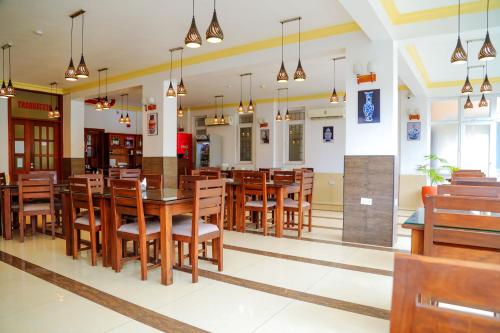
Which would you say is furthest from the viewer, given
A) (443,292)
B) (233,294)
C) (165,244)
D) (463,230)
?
(165,244)

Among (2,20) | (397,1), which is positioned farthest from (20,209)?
(397,1)

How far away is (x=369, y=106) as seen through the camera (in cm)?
508

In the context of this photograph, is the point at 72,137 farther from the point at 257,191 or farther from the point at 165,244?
the point at 165,244

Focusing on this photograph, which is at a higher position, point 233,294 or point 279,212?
point 279,212

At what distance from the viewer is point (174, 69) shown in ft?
24.0

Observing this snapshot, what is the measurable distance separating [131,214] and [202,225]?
716 millimetres

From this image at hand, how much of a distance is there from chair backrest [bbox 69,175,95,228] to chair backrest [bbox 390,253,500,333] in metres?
3.68

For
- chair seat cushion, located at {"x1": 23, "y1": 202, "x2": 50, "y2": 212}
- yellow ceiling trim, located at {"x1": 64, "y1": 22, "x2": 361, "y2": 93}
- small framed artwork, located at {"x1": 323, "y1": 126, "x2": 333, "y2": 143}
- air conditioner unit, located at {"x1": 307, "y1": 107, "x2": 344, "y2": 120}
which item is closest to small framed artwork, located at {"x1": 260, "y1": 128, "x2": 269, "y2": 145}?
air conditioner unit, located at {"x1": 307, "y1": 107, "x2": 344, "y2": 120}

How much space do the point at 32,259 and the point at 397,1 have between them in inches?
220

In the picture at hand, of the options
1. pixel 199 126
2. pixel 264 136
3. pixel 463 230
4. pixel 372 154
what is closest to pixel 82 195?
pixel 463 230

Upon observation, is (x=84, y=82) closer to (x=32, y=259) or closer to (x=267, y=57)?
(x=267, y=57)

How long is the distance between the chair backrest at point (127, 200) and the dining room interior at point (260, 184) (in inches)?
0.7

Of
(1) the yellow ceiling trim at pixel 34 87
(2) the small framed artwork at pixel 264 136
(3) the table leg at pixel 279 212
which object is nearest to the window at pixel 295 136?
(2) the small framed artwork at pixel 264 136

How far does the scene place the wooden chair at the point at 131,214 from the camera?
3314 mm
